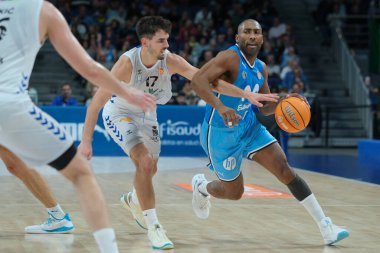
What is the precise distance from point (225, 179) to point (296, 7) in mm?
17976

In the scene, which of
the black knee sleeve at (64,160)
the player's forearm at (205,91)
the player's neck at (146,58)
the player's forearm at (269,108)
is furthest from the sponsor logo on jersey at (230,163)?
the black knee sleeve at (64,160)

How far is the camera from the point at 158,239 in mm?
6281

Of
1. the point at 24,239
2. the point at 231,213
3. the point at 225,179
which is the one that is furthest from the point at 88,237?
the point at 231,213

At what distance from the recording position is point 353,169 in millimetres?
14203

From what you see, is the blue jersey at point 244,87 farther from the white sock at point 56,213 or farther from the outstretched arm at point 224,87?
the white sock at point 56,213

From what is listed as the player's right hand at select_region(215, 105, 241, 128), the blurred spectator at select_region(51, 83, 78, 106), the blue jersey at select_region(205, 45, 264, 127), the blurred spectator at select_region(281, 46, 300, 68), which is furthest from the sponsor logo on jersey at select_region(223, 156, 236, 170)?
the blurred spectator at select_region(281, 46, 300, 68)

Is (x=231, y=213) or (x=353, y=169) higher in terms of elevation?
(x=231, y=213)

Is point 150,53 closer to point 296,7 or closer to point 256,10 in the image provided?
point 256,10

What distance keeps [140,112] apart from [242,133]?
92 cm

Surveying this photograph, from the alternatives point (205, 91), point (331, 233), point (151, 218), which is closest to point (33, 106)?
point (151, 218)

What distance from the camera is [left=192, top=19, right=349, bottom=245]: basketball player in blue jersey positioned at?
669 cm

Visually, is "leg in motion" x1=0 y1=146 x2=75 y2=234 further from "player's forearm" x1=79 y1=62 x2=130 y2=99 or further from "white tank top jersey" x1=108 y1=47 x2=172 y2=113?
"player's forearm" x1=79 y1=62 x2=130 y2=99

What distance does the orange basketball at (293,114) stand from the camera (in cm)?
671

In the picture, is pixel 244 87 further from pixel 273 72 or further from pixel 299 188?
pixel 273 72
